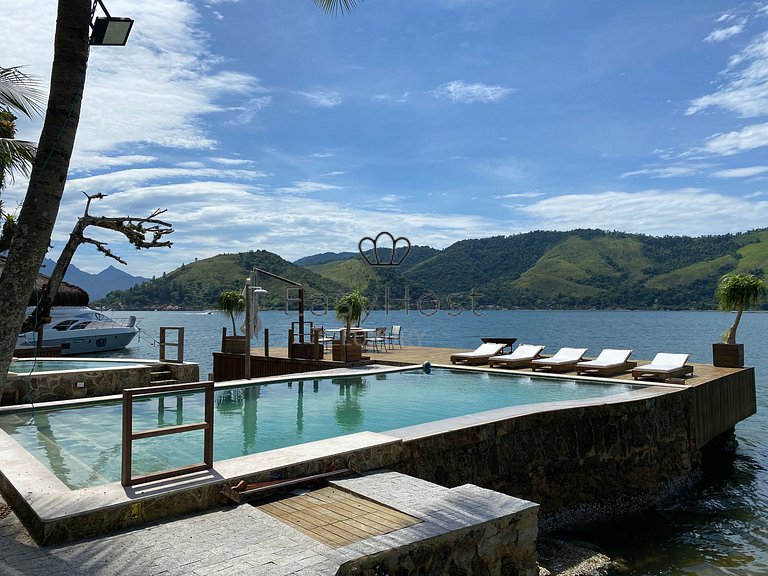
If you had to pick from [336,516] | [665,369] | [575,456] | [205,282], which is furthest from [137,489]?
[205,282]

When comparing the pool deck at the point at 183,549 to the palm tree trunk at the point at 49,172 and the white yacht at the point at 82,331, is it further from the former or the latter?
the white yacht at the point at 82,331

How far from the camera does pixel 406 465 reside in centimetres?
648

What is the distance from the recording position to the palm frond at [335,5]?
5.95 m

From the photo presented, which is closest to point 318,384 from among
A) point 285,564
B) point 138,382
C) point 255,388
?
point 255,388

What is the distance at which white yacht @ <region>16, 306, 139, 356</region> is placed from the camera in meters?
34.7

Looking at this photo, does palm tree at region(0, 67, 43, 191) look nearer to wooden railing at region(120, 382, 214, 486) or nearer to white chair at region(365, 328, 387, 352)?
wooden railing at region(120, 382, 214, 486)

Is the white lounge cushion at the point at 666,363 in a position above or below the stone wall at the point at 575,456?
above

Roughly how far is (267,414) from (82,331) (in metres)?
31.9

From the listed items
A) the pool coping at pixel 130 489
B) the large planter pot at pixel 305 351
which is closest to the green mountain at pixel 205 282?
the large planter pot at pixel 305 351

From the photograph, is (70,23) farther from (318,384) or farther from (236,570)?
(318,384)

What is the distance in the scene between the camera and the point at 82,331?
119 ft

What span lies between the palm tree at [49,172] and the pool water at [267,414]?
2.04m

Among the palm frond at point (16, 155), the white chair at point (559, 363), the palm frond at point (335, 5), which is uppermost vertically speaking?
the palm frond at point (335, 5)

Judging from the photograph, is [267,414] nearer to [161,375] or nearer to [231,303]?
[161,375]
